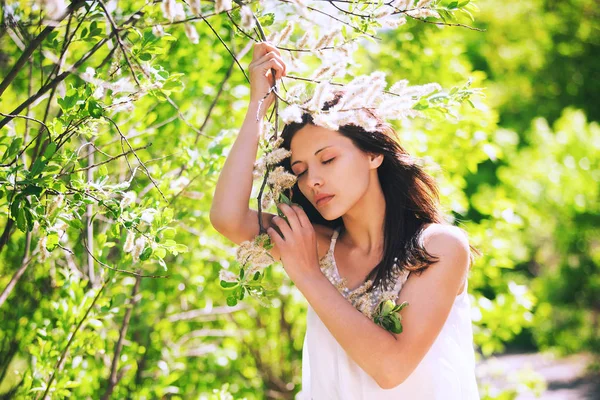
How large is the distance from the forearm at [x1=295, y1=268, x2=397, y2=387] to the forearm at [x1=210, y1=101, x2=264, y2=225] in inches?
12.1

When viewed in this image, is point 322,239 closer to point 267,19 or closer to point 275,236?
point 275,236

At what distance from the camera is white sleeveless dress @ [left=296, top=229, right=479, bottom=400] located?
1.81 meters

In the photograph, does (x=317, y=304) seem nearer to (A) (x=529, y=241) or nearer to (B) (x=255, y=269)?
(B) (x=255, y=269)

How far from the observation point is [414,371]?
1.81 meters

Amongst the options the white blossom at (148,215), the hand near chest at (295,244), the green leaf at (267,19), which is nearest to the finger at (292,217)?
the hand near chest at (295,244)

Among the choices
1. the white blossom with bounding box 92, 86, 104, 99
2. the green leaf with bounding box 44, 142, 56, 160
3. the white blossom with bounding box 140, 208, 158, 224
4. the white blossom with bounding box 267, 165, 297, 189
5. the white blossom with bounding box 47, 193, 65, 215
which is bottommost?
the white blossom with bounding box 267, 165, 297, 189

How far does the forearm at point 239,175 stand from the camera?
1686 millimetres

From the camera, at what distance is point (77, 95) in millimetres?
1505

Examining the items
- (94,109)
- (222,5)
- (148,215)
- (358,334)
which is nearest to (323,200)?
(358,334)

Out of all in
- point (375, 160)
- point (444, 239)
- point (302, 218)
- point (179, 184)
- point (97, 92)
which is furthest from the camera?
point (179, 184)

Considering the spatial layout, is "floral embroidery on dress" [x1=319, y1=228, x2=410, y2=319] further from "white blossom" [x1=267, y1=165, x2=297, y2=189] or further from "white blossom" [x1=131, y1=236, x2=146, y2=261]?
"white blossom" [x1=131, y1=236, x2=146, y2=261]

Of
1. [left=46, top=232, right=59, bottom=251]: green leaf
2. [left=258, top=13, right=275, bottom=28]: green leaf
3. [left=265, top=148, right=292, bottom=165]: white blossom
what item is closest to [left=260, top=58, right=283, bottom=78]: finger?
[left=258, top=13, right=275, bottom=28]: green leaf

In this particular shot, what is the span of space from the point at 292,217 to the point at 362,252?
46cm

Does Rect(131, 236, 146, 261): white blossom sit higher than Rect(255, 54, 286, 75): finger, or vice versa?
Rect(255, 54, 286, 75): finger
